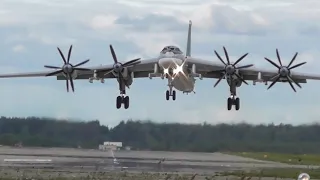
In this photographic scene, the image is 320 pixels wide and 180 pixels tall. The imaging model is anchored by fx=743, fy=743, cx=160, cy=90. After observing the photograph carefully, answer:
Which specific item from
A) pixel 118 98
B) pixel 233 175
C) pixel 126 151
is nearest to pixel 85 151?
pixel 126 151

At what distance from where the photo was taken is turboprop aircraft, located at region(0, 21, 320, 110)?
38719mm

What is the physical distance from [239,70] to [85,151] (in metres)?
20.7

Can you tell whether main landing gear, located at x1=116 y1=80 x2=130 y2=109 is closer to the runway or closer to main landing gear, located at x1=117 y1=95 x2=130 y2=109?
main landing gear, located at x1=117 y1=95 x2=130 y2=109

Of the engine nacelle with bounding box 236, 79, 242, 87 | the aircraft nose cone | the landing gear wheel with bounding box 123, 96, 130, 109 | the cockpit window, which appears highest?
the cockpit window

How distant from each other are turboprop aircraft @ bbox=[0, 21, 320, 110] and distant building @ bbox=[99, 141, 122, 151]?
11.2m

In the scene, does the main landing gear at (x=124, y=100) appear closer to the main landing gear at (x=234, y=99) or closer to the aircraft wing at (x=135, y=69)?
the aircraft wing at (x=135, y=69)

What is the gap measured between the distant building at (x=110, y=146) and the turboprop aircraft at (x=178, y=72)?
11199mm

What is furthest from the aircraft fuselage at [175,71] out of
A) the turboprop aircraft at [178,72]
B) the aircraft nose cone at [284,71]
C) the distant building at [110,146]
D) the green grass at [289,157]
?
the green grass at [289,157]

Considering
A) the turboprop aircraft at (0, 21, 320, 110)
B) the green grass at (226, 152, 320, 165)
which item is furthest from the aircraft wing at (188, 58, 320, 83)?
the green grass at (226, 152, 320, 165)

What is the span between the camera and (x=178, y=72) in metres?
38.0

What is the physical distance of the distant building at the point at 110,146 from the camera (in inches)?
2128

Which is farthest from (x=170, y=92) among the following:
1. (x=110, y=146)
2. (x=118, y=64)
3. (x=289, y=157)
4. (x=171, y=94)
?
(x=289, y=157)

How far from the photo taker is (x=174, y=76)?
3800 cm

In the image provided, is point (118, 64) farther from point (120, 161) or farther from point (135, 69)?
point (120, 161)
